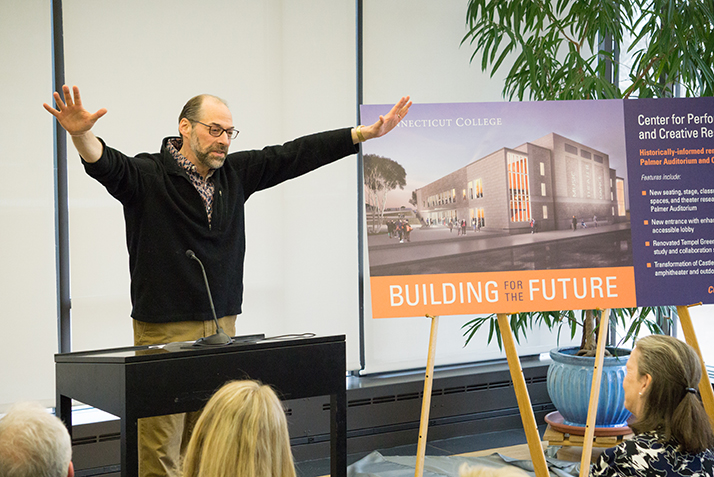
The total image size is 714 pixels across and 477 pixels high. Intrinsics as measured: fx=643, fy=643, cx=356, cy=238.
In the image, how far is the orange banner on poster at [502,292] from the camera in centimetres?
283

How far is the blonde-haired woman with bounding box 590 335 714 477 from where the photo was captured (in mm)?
1825

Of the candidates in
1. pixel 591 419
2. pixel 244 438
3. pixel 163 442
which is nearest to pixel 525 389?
pixel 591 419

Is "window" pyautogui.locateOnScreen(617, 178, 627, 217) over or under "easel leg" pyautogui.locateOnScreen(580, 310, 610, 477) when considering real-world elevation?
over

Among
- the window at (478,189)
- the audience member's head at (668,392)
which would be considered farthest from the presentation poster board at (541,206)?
the audience member's head at (668,392)

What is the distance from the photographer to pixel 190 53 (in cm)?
366

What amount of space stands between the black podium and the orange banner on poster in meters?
0.82

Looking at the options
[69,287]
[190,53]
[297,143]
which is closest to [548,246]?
[297,143]

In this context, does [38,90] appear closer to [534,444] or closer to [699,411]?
[534,444]

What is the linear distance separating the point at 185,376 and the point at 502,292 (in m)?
1.60

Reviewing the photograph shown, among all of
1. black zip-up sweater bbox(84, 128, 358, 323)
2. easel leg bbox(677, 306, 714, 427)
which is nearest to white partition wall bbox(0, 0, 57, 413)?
black zip-up sweater bbox(84, 128, 358, 323)

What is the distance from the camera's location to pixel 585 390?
11.9ft

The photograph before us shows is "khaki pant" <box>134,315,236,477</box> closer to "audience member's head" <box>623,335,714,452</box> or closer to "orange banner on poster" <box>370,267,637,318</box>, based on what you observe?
"orange banner on poster" <box>370,267,637,318</box>

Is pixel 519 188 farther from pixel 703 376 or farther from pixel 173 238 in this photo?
pixel 173 238

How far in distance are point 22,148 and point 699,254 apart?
11.0 feet
